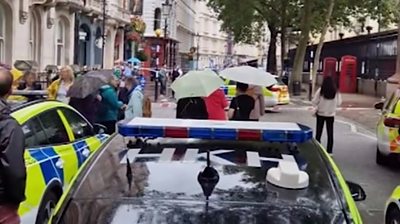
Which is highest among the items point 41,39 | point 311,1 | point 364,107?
point 311,1

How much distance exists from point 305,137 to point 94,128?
4.86 m

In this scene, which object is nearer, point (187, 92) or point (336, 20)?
point (187, 92)

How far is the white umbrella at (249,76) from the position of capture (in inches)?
390

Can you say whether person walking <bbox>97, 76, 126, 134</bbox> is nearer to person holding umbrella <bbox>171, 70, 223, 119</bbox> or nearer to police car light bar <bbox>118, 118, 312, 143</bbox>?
person holding umbrella <bbox>171, 70, 223, 119</bbox>

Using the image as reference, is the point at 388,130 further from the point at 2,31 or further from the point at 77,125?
the point at 2,31

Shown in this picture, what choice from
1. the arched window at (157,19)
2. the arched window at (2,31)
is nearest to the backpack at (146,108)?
the arched window at (2,31)

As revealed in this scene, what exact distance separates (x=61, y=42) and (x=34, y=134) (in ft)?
102

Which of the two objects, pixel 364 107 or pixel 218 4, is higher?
pixel 218 4

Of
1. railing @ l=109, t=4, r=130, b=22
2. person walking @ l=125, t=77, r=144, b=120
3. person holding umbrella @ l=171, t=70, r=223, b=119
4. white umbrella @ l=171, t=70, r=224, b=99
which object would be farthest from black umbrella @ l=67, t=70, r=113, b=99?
railing @ l=109, t=4, r=130, b=22

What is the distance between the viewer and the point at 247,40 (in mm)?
53281

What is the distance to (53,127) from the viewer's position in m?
6.94

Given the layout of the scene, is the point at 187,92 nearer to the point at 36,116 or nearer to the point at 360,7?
the point at 36,116

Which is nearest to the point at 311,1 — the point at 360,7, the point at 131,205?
the point at 360,7

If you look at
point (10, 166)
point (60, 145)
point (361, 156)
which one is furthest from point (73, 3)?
point (10, 166)
